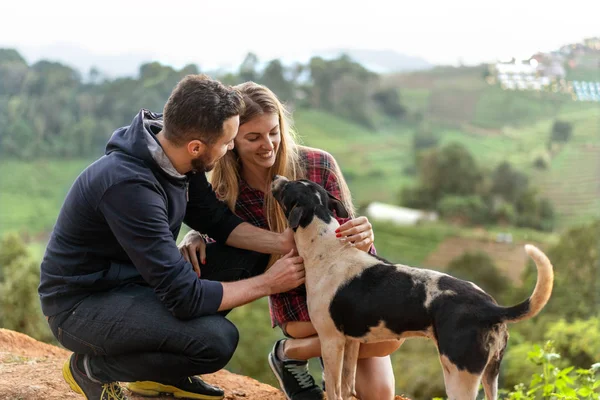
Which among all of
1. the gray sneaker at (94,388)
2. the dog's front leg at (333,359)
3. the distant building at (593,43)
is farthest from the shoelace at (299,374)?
the distant building at (593,43)

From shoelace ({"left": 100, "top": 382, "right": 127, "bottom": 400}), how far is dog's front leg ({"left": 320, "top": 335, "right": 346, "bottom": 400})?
107 centimetres

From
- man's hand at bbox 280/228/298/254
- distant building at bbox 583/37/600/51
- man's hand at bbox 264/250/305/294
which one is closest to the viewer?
man's hand at bbox 264/250/305/294

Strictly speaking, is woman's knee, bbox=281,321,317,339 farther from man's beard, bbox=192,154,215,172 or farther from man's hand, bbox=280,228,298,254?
man's beard, bbox=192,154,215,172

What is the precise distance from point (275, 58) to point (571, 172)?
5207mm

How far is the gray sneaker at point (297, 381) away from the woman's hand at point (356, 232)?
0.93 m

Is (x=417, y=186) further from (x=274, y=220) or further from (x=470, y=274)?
(x=274, y=220)

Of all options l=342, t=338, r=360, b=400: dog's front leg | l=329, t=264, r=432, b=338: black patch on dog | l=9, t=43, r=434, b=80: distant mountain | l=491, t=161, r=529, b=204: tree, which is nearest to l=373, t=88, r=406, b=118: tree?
l=491, t=161, r=529, b=204: tree

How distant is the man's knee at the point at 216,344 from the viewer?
11.1ft

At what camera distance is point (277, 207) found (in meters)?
4.02

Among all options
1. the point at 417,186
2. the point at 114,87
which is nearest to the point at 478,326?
the point at 114,87

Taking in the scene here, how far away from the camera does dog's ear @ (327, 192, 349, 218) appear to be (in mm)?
3746

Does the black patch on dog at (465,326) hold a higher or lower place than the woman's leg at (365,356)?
higher

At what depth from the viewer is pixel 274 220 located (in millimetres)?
4043

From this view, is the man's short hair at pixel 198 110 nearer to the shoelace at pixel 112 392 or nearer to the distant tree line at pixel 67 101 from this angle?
the shoelace at pixel 112 392
